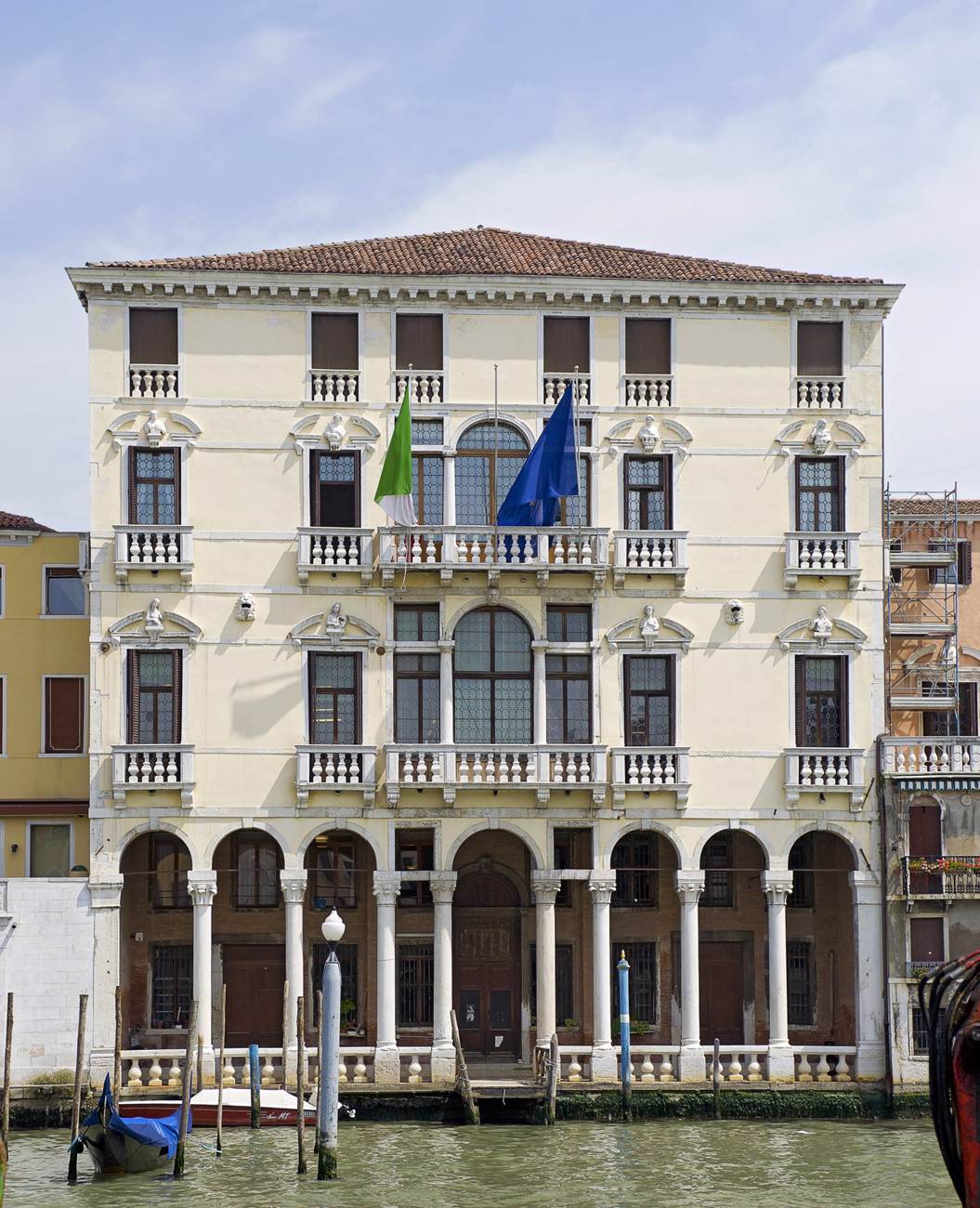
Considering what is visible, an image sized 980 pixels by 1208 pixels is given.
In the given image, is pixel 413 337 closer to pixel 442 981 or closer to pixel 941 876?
pixel 442 981

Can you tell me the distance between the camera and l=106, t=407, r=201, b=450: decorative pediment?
108ft

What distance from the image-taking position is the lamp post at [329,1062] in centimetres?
2695

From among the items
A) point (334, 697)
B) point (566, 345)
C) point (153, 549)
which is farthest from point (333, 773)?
point (566, 345)

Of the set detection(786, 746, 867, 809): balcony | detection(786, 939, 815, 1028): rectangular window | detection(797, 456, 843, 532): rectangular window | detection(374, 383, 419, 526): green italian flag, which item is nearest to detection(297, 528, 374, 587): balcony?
detection(374, 383, 419, 526): green italian flag

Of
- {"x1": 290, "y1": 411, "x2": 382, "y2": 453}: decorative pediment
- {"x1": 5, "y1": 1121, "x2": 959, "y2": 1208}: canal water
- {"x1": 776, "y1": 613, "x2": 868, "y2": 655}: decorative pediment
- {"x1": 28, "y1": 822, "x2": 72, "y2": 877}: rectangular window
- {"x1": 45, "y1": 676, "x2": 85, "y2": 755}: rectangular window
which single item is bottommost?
{"x1": 5, "y1": 1121, "x2": 959, "y2": 1208}: canal water

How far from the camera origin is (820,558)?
111ft

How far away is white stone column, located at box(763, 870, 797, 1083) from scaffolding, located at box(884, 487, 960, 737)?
4.56m

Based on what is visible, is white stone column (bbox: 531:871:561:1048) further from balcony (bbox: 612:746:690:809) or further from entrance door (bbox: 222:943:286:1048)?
entrance door (bbox: 222:943:286:1048)

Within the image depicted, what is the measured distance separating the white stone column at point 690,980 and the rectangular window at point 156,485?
413 inches

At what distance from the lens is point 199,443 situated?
109 feet

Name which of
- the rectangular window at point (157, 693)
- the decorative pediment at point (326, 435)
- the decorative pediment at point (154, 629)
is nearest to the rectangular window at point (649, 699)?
the decorative pediment at point (326, 435)

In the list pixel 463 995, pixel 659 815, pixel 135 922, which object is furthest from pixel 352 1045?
pixel 659 815

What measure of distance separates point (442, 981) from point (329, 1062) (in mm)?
5369

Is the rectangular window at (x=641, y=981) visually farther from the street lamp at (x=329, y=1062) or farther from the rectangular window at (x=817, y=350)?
the rectangular window at (x=817, y=350)
